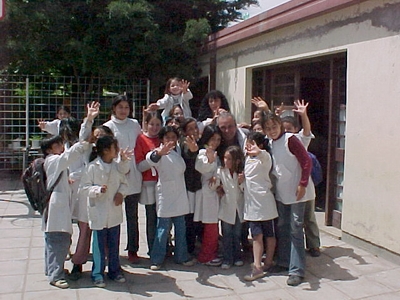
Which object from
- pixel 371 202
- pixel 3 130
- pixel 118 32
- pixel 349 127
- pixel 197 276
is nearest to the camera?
pixel 197 276

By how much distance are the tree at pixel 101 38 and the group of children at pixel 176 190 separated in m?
4.51

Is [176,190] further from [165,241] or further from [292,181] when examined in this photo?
[292,181]

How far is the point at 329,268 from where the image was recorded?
15.9 feet

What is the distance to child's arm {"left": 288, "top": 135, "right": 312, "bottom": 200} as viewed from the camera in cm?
439

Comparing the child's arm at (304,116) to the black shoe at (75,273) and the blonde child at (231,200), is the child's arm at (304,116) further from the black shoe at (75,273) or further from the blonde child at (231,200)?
the black shoe at (75,273)

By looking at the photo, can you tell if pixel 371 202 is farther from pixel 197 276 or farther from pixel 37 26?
pixel 37 26

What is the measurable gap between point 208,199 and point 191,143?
607 mm

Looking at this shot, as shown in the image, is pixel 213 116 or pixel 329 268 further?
pixel 213 116

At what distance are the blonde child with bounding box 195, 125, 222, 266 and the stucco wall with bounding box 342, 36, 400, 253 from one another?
65.8 inches

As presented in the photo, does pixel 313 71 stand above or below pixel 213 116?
above

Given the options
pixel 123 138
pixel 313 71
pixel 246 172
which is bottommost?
pixel 246 172

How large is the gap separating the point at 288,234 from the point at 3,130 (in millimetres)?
8031

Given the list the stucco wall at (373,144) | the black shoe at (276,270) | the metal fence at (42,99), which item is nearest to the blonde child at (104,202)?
the black shoe at (276,270)

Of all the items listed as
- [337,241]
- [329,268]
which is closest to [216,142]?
[329,268]
